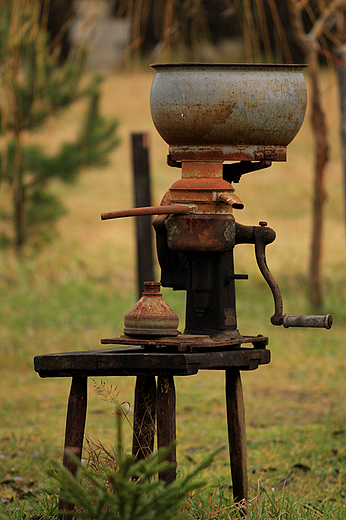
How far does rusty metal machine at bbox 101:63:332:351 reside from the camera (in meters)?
2.75

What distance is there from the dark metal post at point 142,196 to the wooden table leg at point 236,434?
3836mm

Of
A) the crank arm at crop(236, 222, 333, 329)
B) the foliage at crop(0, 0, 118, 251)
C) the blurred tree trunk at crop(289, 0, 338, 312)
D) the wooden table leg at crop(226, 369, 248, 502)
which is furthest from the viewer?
the foliage at crop(0, 0, 118, 251)

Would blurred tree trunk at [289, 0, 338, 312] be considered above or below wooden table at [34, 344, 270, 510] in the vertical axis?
above

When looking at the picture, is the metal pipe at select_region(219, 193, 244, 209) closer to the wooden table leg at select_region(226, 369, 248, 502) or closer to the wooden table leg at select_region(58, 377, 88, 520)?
the wooden table leg at select_region(226, 369, 248, 502)

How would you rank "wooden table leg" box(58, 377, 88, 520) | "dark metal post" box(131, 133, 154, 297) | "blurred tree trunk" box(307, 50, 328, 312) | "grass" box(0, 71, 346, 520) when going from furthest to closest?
"blurred tree trunk" box(307, 50, 328, 312) < "dark metal post" box(131, 133, 154, 297) < "grass" box(0, 71, 346, 520) < "wooden table leg" box(58, 377, 88, 520)

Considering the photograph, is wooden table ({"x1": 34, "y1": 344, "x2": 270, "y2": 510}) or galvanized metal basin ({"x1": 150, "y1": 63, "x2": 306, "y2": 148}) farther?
galvanized metal basin ({"x1": 150, "y1": 63, "x2": 306, "y2": 148})

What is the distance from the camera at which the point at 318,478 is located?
3.87 m

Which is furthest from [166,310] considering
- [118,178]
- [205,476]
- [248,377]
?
[118,178]

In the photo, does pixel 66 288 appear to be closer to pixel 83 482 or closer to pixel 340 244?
pixel 340 244

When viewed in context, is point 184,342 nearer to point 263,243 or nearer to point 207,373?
point 263,243

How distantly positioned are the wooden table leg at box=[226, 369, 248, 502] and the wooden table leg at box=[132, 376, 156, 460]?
12.2 inches

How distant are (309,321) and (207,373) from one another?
13.2 ft

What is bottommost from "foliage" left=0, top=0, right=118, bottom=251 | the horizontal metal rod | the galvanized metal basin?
the horizontal metal rod

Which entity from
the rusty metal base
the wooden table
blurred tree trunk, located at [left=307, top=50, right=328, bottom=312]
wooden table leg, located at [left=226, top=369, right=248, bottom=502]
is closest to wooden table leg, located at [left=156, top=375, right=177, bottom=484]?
the wooden table
